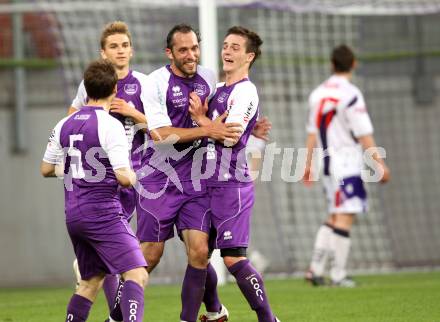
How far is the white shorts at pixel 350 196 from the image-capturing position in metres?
11.1

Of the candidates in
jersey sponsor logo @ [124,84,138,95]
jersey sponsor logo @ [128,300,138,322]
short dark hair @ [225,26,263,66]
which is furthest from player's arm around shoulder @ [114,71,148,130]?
jersey sponsor logo @ [128,300,138,322]

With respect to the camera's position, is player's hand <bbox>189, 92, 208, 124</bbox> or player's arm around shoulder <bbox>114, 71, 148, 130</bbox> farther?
player's arm around shoulder <bbox>114, 71, 148, 130</bbox>

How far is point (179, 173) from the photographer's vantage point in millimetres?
7500

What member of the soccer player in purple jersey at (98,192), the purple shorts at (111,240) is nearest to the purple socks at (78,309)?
the soccer player in purple jersey at (98,192)

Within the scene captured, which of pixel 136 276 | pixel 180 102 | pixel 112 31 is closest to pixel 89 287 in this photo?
pixel 136 276

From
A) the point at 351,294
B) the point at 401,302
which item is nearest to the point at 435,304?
the point at 401,302

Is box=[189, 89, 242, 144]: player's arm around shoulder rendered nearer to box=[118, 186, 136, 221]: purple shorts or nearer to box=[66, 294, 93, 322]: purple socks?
box=[118, 186, 136, 221]: purple shorts

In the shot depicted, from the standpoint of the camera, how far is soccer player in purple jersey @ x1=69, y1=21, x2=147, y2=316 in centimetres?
798

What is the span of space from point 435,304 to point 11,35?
26.5ft

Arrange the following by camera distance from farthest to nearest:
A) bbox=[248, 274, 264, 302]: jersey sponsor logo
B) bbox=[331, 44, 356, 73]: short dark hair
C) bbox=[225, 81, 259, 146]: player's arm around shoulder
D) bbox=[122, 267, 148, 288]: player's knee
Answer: bbox=[331, 44, 356, 73]: short dark hair < bbox=[225, 81, 259, 146]: player's arm around shoulder < bbox=[248, 274, 264, 302]: jersey sponsor logo < bbox=[122, 267, 148, 288]: player's knee

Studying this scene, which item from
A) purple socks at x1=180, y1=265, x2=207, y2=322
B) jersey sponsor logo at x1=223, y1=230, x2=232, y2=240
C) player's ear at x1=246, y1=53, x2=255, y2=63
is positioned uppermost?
player's ear at x1=246, y1=53, x2=255, y2=63

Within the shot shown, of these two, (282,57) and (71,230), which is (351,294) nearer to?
(71,230)

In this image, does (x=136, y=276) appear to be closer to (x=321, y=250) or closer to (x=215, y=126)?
(x=215, y=126)

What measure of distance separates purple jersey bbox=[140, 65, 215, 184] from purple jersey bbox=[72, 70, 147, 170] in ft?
1.75
